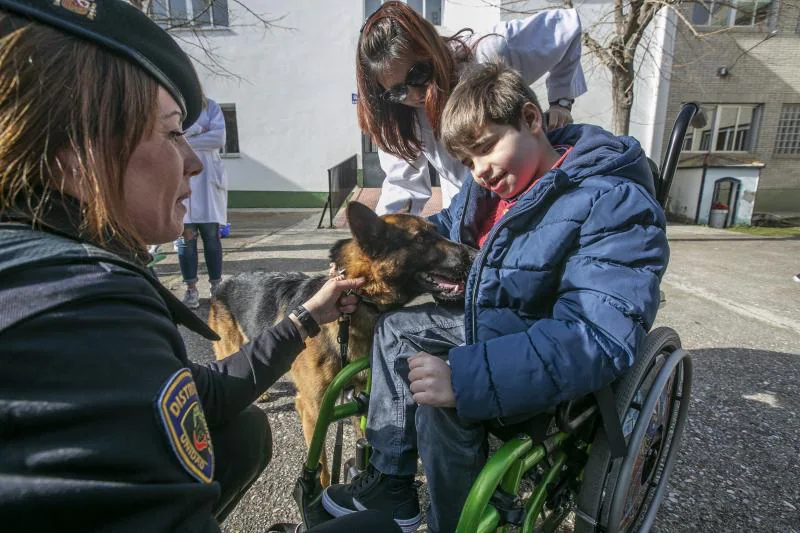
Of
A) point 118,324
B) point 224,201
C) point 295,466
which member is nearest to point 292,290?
point 295,466

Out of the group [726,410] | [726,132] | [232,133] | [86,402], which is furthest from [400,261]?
[726,132]

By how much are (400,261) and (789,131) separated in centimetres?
1737

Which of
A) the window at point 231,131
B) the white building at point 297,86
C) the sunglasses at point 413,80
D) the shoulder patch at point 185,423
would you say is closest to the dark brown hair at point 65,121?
the shoulder patch at point 185,423

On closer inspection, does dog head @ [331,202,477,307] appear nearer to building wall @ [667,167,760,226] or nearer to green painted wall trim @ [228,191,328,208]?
building wall @ [667,167,760,226]

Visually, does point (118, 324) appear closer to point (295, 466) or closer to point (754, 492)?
point (295, 466)

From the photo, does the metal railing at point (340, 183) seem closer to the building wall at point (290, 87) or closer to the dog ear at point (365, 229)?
the building wall at point (290, 87)

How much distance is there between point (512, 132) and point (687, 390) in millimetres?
1253

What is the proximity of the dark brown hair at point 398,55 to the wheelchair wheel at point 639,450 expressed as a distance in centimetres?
131

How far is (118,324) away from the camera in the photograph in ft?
2.02

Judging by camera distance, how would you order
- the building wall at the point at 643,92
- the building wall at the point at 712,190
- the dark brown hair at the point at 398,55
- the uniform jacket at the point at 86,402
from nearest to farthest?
the uniform jacket at the point at 86,402, the dark brown hair at the point at 398,55, the building wall at the point at 712,190, the building wall at the point at 643,92

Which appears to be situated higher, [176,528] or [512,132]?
[512,132]

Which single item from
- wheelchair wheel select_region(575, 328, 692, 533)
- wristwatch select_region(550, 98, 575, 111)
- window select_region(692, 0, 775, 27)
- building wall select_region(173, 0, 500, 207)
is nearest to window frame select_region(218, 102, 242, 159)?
building wall select_region(173, 0, 500, 207)

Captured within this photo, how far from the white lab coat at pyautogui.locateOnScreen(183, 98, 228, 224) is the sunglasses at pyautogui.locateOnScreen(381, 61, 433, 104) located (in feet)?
9.09

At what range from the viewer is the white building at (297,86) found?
1196cm
